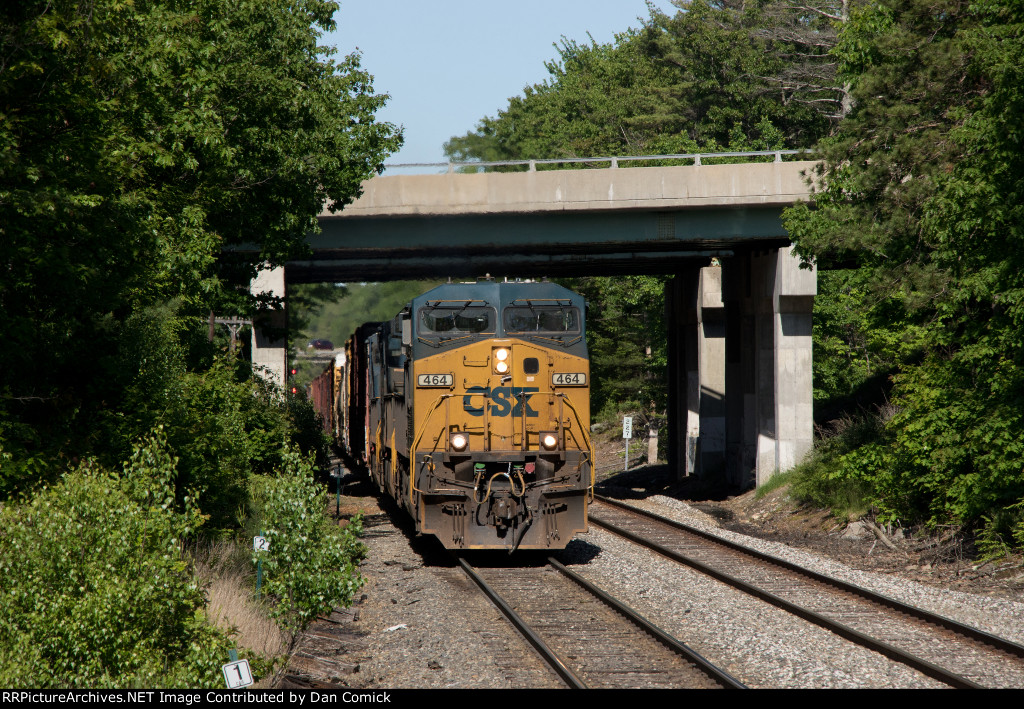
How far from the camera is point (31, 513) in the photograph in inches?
359

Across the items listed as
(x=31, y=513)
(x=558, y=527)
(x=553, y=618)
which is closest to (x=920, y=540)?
(x=558, y=527)

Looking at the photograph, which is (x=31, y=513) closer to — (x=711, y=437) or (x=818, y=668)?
(x=818, y=668)

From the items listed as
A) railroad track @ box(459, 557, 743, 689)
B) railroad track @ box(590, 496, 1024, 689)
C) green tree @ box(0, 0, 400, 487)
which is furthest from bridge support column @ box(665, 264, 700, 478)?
railroad track @ box(459, 557, 743, 689)

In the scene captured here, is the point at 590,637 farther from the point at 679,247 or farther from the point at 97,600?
the point at 679,247

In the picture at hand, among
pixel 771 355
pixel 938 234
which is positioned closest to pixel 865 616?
pixel 938 234

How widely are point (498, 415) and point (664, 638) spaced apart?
222 inches

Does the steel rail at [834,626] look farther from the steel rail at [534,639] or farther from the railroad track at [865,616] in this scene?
the steel rail at [534,639]

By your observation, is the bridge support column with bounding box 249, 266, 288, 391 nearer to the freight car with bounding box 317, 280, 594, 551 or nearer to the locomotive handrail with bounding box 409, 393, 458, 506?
the freight car with bounding box 317, 280, 594, 551

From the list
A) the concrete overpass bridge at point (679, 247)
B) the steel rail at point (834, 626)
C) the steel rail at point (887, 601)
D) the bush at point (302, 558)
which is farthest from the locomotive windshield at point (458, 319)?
the concrete overpass bridge at point (679, 247)

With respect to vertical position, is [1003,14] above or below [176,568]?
above

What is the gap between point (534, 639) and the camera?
1103 centimetres

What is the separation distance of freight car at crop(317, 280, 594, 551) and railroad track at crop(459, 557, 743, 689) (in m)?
0.95

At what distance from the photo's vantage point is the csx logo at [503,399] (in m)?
15.9

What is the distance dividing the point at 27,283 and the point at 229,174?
21.2 feet
